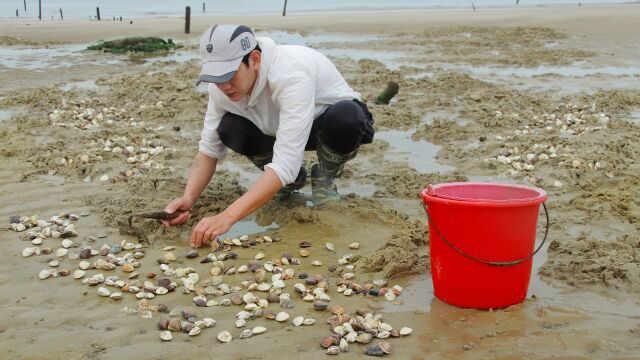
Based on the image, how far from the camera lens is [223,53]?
332 centimetres

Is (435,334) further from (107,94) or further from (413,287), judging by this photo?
(107,94)

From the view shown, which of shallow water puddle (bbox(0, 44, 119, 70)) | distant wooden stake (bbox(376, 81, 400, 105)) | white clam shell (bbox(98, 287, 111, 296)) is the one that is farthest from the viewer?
shallow water puddle (bbox(0, 44, 119, 70))

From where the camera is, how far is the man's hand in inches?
131

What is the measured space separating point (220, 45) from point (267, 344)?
1496mm

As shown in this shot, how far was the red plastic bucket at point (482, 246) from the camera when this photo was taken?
2752 millimetres

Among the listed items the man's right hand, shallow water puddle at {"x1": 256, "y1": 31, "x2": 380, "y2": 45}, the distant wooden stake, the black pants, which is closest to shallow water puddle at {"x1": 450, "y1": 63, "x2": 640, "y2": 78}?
the distant wooden stake

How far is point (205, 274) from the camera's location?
3.40 metres

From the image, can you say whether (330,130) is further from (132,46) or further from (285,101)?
(132,46)

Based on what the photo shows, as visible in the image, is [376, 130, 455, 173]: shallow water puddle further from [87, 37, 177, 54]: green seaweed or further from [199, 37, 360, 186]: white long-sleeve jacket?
[87, 37, 177, 54]: green seaweed

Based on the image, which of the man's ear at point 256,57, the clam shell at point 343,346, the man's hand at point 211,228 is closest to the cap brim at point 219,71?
the man's ear at point 256,57

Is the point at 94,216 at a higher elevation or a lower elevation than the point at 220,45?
lower

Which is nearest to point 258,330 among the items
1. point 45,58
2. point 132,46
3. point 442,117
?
point 442,117

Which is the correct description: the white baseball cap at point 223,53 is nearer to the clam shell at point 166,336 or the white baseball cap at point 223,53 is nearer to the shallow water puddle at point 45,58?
the clam shell at point 166,336

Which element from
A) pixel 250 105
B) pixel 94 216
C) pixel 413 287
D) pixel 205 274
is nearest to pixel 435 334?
pixel 413 287
